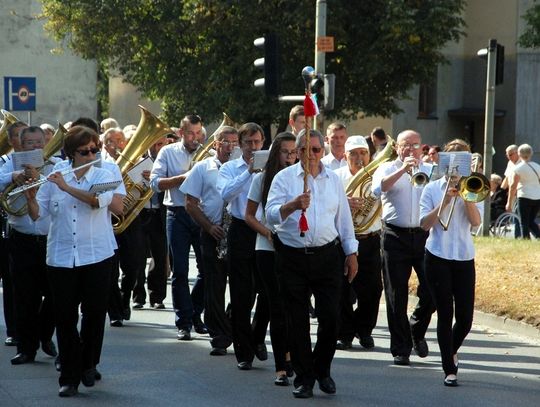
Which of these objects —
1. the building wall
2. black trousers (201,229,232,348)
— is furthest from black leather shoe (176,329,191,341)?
the building wall

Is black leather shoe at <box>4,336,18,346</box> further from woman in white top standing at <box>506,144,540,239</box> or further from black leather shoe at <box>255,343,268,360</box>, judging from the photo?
woman in white top standing at <box>506,144,540,239</box>

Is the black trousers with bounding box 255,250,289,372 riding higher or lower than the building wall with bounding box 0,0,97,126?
lower

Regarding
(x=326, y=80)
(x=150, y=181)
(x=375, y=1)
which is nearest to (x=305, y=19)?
(x=375, y=1)

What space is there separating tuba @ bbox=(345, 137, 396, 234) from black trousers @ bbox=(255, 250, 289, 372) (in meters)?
1.86

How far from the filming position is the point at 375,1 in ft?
104

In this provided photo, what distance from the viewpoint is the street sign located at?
21609mm

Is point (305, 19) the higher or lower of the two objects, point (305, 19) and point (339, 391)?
Answer: the higher

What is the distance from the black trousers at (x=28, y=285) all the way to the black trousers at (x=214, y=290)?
4.66ft

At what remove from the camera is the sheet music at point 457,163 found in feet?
29.4

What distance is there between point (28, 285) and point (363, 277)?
293 centimetres

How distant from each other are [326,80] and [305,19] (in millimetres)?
11627

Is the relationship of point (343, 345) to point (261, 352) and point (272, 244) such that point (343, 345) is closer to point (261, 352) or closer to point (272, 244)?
point (261, 352)

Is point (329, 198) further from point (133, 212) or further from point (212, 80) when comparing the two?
point (212, 80)

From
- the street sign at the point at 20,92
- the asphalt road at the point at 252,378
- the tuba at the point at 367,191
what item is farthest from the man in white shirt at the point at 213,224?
the street sign at the point at 20,92
